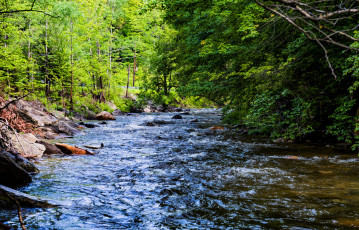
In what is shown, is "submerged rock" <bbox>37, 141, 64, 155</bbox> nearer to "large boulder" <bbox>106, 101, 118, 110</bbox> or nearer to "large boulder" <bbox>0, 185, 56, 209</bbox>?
"large boulder" <bbox>0, 185, 56, 209</bbox>

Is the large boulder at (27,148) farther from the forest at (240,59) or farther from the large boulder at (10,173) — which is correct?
the forest at (240,59)

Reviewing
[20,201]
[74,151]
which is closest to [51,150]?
[74,151]

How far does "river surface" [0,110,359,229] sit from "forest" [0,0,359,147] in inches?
69.4

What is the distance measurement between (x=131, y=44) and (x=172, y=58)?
634 inches

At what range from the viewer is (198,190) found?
565 cm

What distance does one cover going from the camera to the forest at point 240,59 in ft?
24.5

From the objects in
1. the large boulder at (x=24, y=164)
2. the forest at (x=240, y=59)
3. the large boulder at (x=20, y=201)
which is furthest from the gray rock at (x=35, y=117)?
the large boulder at (x=20, y=201)

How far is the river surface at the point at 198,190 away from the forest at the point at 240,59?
1762mm

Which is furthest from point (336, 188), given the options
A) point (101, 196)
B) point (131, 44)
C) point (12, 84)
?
point (131, 44)

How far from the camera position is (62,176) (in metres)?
6.53

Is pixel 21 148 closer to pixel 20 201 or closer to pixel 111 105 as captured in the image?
pixel 20 201

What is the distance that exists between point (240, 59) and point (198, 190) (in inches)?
346

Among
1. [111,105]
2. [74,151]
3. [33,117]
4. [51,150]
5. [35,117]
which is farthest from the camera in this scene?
[111,105]

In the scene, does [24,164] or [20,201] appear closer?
[20,201]
